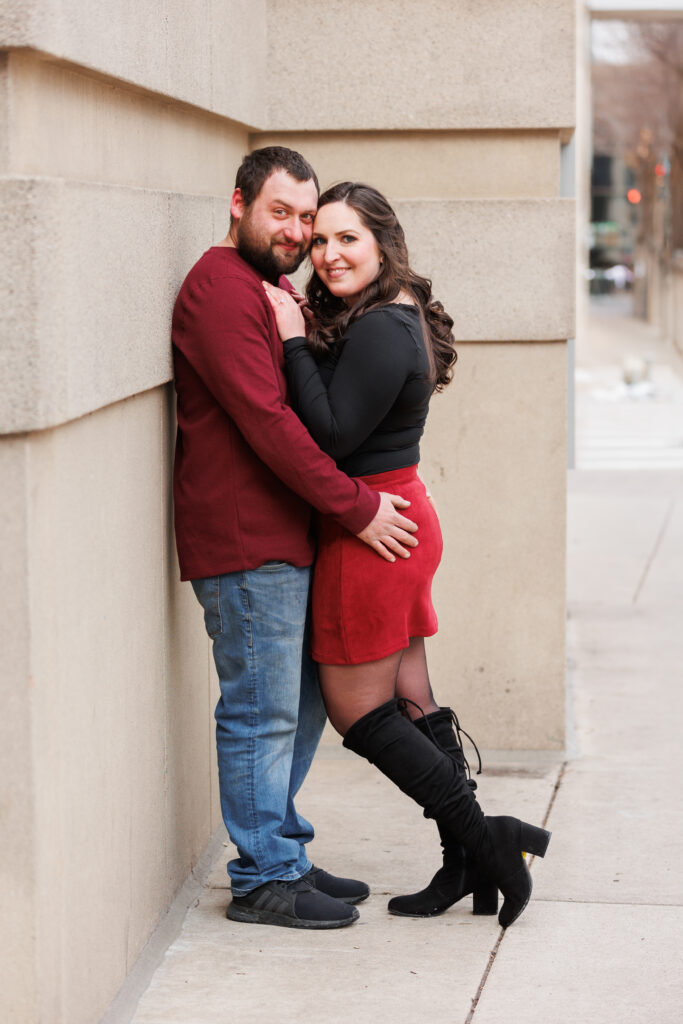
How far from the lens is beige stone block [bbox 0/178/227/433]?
2.77 meters

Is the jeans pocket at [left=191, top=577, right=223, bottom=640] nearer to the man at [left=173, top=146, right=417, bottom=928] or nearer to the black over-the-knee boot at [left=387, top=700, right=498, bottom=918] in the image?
the man at [left=173, top=146, right=417, bottom=928]

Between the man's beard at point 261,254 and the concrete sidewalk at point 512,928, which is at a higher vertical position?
the man's beard at point 261,254

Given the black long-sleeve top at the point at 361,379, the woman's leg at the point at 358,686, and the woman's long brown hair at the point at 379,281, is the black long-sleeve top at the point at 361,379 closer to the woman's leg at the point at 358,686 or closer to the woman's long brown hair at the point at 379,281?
the woman's long brown hair at the point at 379,281

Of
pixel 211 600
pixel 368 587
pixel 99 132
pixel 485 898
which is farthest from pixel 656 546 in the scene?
pixel 99 132

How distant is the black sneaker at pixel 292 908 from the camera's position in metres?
4.07

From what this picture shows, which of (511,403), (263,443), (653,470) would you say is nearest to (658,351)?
(653,470)

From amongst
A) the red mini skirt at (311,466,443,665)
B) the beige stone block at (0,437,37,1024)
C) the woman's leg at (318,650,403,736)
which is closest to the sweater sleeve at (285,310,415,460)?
the red mini skirt at (311,466,443,665)

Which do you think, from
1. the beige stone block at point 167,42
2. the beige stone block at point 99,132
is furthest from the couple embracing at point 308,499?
the beige stone block at point 167,42

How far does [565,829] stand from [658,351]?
31.2 metres

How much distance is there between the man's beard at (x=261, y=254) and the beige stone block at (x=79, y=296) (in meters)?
0.20

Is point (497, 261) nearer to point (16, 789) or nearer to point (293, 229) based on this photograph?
point (293, 229)

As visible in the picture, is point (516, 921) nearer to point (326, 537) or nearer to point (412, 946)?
point (412, 946)

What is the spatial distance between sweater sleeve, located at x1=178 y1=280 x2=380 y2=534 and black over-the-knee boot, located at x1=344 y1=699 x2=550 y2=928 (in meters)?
0.61

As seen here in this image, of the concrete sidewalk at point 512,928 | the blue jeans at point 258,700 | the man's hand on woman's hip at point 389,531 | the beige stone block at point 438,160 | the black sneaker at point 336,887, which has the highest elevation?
the beige stone block at point 438,160
